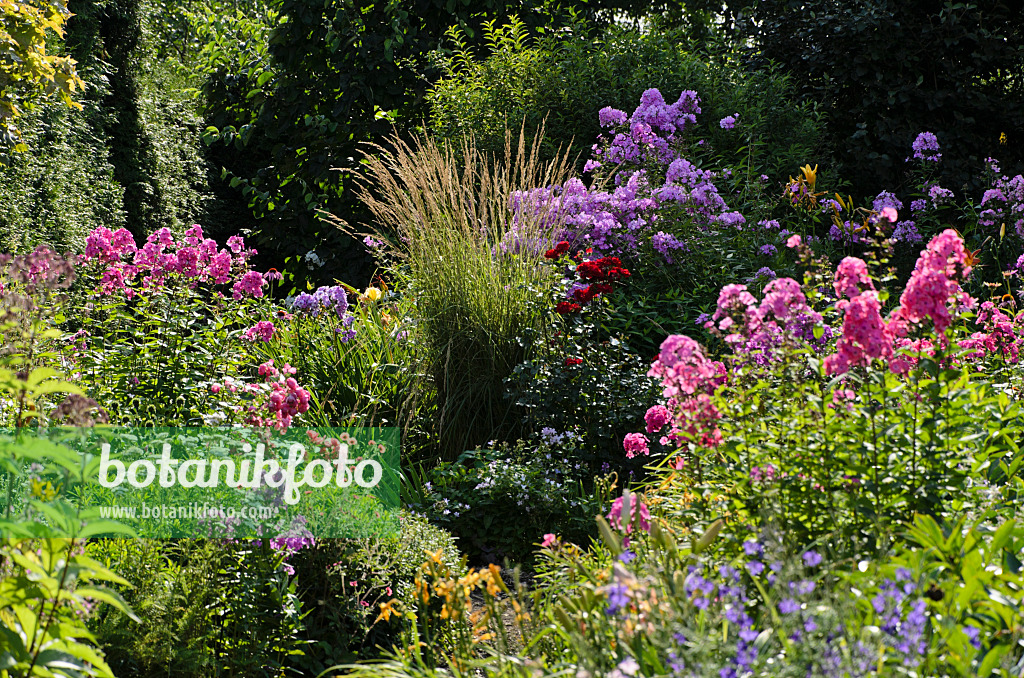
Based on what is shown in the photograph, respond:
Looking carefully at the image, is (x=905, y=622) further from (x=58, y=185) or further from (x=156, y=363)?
(x=58, y=185)

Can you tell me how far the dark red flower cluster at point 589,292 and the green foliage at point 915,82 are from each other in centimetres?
401

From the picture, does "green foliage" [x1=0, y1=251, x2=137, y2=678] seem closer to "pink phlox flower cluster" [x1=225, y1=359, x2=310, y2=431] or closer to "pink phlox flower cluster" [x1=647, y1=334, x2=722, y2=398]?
"pink phlox flower cluster" [x1=225, y1=359, x2=310, y2=431]

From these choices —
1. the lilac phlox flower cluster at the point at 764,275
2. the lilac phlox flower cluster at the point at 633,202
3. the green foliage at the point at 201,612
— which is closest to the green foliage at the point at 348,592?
the green foliage at the point at 201,612

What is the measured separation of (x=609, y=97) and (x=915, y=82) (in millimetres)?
2918

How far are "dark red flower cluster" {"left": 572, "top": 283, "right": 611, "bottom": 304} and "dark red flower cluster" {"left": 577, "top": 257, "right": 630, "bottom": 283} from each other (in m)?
0.04

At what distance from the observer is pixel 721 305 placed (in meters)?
2.38

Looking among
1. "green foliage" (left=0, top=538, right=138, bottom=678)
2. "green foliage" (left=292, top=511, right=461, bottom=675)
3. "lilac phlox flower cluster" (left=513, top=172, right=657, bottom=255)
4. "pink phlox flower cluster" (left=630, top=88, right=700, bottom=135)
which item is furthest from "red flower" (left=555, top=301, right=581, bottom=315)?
"green foliage" (left=0, top=538, right=138, bottom=678)

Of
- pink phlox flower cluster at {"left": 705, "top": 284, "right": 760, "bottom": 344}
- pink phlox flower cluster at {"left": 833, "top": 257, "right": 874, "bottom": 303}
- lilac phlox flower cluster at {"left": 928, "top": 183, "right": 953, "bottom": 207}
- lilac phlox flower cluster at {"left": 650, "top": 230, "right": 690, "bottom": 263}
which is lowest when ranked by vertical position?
pink phlox flower cluster at {"left": 705, "top": 284, "right": 760, "bottom": 344}

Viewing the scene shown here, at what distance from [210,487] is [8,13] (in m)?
3.32

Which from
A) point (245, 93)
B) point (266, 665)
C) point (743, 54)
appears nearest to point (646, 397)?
point (266, 665)

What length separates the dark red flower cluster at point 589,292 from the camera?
4441 mm

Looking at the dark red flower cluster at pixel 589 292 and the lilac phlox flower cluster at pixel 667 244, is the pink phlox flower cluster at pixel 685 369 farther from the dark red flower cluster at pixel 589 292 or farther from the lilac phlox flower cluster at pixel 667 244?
the lilac phlox flower cluster at pixel 667 244

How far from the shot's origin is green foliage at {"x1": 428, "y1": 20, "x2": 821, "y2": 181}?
23.3 ft

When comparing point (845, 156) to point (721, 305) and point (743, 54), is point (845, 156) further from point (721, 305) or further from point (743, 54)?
point (721, 305)
